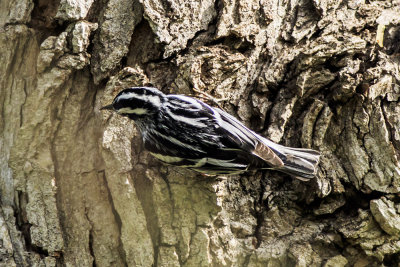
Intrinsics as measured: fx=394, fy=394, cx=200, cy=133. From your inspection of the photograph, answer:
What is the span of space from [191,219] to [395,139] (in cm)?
149

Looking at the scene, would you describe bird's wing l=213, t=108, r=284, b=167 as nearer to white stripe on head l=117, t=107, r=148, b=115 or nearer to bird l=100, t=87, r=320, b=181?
bird l=100, t=87, r=320, b=181

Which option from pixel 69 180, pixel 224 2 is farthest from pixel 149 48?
pixel 69 180

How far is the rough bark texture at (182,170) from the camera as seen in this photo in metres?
2.55

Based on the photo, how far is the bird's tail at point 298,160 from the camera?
261 cm

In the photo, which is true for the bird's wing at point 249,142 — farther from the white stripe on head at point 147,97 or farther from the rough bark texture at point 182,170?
the white stripe on head at point 147,97

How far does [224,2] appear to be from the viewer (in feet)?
9.10

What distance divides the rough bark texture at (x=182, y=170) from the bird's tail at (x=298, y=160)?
8cm

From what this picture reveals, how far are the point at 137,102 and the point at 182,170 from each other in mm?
549

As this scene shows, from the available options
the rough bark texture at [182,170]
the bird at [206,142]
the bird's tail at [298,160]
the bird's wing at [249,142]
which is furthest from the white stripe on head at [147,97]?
the bird's tail at [298,160]

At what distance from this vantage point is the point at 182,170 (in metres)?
2.68

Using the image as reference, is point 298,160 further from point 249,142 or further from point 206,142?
point 206,142

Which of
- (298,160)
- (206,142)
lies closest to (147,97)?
(206,142)

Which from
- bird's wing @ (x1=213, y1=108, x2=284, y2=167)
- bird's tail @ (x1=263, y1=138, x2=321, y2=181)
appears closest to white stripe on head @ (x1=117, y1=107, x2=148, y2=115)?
bird's wing @ (x1=213, y1=108, x2=284, y2=167)

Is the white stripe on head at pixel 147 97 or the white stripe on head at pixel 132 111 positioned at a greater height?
the white stripe on head at pixel 147 97
